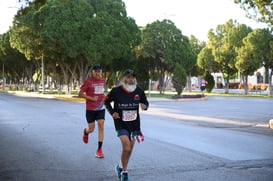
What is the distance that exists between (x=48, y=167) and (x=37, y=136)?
4.60 metres

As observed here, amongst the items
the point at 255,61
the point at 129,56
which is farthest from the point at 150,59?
the point at 255,61

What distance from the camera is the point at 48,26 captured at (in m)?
39.1

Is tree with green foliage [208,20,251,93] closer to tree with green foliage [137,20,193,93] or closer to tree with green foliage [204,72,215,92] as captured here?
tree with green foliage [204,72,215,92]

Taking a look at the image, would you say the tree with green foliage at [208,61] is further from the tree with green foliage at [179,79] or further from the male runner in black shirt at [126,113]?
the male runner in black shirt at [126,113]

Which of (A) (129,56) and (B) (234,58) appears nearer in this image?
(A) (129,56)

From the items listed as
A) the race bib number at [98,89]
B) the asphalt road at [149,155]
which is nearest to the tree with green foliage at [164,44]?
the asphalt road at [149,155]

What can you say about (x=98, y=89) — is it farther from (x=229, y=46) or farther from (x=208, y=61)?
(x=208, y=61)

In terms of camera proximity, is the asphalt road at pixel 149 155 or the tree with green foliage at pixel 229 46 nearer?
the asphalt road at pixel 149 155

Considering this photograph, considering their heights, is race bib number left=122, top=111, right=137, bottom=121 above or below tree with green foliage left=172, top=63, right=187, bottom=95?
below

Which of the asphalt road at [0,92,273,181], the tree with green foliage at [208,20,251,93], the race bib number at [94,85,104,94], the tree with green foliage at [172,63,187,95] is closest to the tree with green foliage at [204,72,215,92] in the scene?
the tree with green foliage at [208,20,251,93]

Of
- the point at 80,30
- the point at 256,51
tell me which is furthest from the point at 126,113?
the point at 256,51

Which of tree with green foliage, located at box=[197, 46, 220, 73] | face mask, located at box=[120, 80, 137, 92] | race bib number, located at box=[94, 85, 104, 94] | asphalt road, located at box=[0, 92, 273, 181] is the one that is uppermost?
tree with green foliage, located at box=[197, 46, 220, 73]

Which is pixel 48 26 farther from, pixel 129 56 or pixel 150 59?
pixel 150 59

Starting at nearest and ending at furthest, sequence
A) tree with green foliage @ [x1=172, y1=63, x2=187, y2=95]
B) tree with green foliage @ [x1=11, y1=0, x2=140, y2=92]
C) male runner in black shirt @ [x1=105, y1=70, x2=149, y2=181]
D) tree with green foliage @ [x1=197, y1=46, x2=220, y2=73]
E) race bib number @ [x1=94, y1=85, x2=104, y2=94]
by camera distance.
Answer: male runner in black shirt @ [x1=105, y1=70, x2=149, y2=181], race bib number @ [x1=94, y1=85, x2=104, y2=94], tree with green foliage @ [x1=11, y1=0, x2=140, y2=92], tree with green foliage @ [x1=172, y1=63, x2=187, y2=95], tree with green foliage @ [x1=197, y1=46, x2=220, y2=73]
